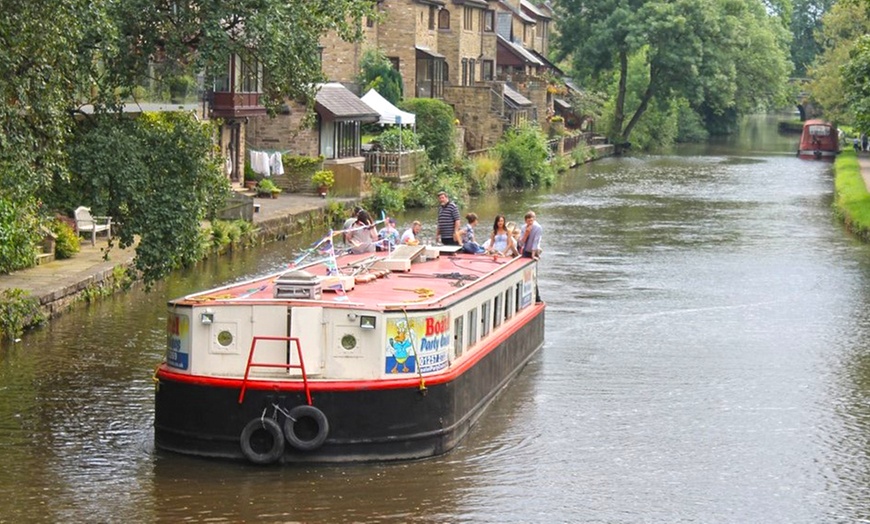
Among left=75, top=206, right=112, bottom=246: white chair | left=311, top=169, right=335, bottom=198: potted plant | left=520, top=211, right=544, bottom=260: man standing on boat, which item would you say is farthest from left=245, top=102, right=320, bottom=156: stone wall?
left=520, top=211, right=544, bottom=260: man standing on boat

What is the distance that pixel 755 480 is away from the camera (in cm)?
1847

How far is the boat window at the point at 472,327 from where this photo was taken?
2042 cm

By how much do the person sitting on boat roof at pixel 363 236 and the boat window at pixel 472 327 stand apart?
4316 millimetres

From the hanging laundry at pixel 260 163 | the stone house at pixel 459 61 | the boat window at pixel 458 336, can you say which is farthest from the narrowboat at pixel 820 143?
the boat window at pixel 458 336

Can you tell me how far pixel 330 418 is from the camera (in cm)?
1734

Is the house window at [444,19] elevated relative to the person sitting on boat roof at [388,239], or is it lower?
elevated

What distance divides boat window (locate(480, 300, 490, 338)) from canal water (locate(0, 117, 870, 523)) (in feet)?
3.52

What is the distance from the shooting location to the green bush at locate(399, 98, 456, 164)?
60406 millimetres

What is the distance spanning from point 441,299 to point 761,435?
4994 mm

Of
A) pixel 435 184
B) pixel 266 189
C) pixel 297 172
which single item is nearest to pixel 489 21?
pixel 435 184

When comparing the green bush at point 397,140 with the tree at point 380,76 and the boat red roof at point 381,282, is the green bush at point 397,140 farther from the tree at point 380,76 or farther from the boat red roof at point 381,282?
the boat red roof at point 381,282

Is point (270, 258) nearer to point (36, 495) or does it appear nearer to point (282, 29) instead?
point (282, 29)

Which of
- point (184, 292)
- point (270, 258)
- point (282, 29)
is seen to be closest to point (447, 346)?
point (282, 29)

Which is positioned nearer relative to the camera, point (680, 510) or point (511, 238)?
point (680, 510)
